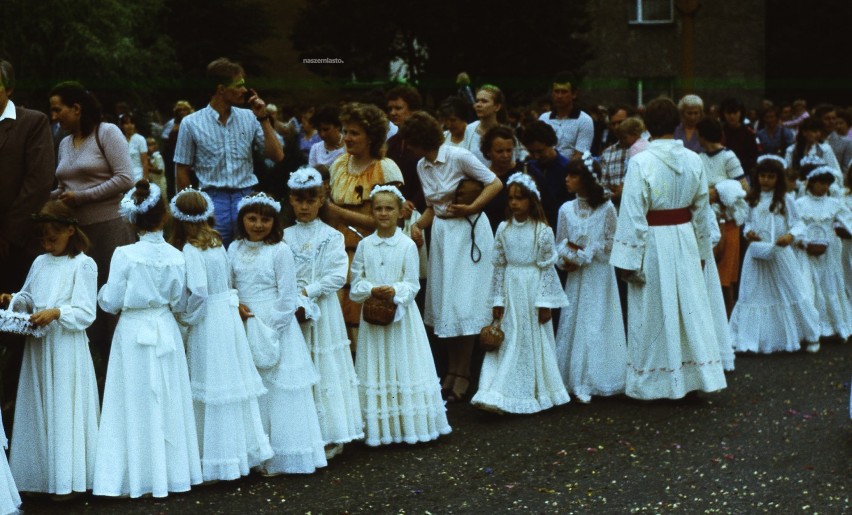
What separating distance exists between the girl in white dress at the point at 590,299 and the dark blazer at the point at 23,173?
3729 millimetres

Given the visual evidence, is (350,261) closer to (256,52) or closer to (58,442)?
(58,442)

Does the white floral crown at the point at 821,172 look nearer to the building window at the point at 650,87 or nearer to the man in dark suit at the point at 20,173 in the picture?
the man in dark suit at the point at 20,173

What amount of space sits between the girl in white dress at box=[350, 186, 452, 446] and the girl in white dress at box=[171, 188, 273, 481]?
980 millimetres

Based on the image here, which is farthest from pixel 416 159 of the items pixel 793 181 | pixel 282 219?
pixel 793 181

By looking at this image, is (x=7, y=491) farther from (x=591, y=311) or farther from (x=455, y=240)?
(x=591, y=311)

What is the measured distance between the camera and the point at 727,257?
39.2 feet

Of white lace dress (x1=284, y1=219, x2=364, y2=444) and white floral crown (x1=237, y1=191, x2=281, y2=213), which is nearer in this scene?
white floral crown (x1=237, y1=191, x2=281, y2=213)

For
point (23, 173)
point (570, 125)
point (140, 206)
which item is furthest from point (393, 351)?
point (570, 125)

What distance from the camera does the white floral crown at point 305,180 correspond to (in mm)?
7875

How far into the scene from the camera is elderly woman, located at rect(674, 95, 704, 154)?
40.1ft

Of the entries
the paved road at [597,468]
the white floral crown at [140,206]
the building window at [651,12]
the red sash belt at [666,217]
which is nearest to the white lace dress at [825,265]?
the paved road at [597,468]

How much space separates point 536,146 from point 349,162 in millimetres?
1791

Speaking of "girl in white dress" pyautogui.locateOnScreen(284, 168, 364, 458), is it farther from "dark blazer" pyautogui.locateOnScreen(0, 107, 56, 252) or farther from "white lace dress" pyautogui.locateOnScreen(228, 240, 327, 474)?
"dark blazer" pyautogui.locateOnScreen(0, 107, 56, 252)

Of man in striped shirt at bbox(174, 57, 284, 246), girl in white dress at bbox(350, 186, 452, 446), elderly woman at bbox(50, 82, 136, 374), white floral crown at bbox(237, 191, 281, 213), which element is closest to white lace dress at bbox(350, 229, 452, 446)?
girl in white dress at bbox(350, 186, 452, 446)
